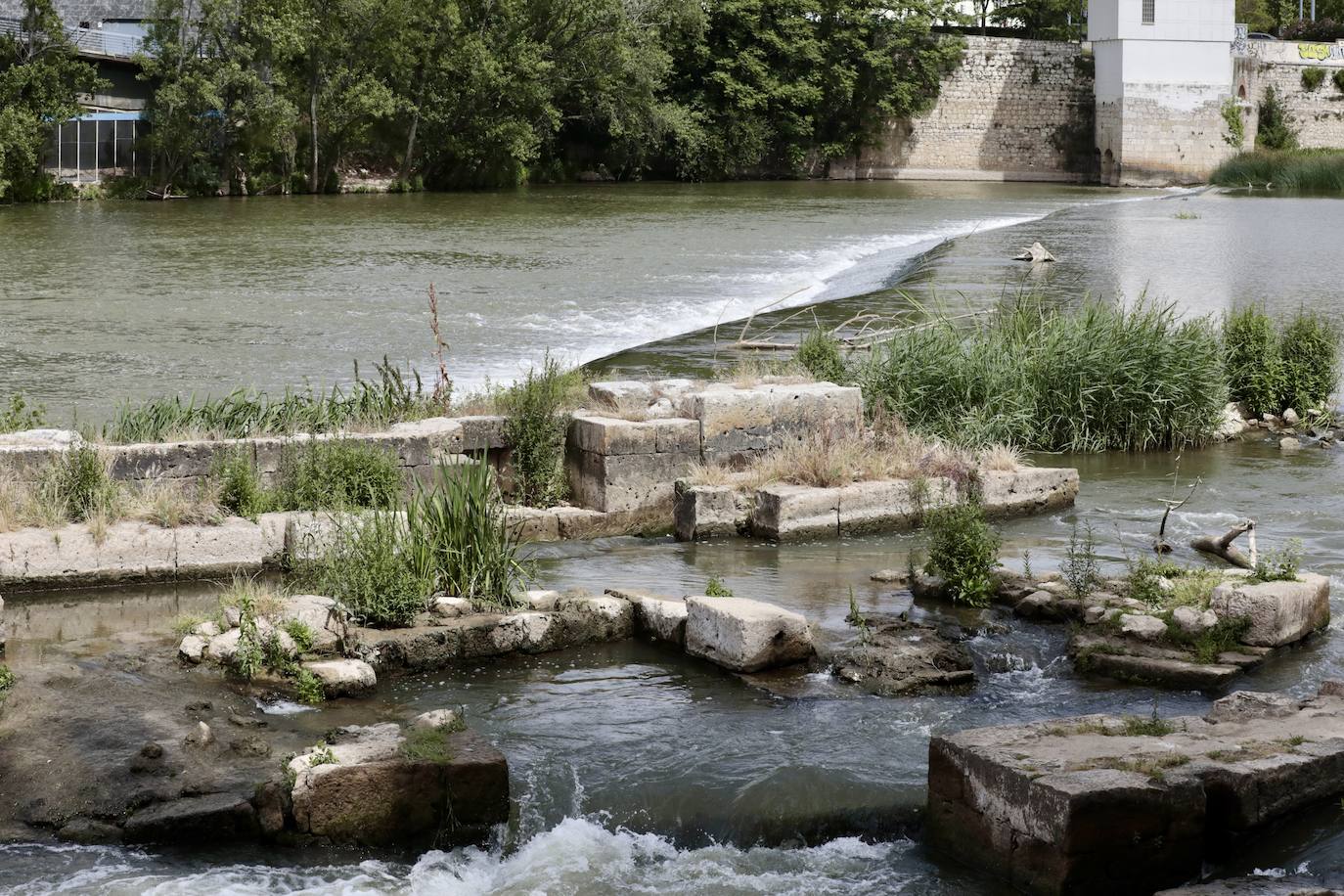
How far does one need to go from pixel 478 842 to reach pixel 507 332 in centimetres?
1371

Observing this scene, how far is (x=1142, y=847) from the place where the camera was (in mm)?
5113

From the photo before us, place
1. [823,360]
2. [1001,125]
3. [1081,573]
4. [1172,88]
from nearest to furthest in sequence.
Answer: [1081,573] → [823,360] → [1172,88] → [1001,125]

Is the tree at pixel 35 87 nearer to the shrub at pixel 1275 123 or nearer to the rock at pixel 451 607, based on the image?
the rock at pixel 451 607

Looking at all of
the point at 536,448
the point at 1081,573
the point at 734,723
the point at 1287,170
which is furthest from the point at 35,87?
the point at 1287,170

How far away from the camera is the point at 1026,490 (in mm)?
10289

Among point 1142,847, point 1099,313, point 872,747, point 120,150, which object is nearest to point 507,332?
point 1099,313

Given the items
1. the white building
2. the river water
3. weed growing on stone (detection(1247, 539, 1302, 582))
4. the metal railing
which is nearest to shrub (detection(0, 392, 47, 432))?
the river water

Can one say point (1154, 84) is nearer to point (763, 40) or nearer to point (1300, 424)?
point (763, 40)

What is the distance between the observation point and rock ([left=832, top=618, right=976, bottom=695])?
6840 millimetres

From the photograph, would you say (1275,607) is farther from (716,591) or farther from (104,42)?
(104,42)

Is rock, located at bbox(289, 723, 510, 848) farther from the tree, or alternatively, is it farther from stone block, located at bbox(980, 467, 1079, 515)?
the tree

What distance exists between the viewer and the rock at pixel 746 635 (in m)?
6.96

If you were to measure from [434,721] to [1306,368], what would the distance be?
1054 cm

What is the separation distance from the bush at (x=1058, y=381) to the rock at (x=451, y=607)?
488cm
